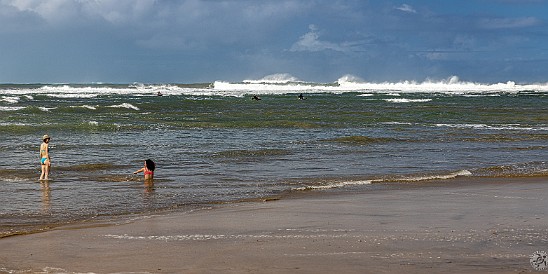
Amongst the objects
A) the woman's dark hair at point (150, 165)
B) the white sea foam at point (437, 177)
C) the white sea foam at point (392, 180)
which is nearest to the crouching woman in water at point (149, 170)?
the woman's dark hair at point (150, 165)

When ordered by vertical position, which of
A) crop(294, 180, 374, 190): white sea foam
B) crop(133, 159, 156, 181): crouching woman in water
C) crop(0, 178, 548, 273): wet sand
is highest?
crop(133, 159, 156, 181): crouching woman in water

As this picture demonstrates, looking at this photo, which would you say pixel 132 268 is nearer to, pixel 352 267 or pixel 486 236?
pixel 352 267

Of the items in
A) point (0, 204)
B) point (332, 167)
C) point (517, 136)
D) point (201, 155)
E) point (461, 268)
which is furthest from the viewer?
point (517, 136)

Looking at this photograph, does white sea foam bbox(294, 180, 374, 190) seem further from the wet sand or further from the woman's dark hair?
the woman's dark hair

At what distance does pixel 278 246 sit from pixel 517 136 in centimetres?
2044

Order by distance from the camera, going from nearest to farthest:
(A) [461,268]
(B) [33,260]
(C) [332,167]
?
(A) [461,268] → (B) [33,260] → (C) [332,167]

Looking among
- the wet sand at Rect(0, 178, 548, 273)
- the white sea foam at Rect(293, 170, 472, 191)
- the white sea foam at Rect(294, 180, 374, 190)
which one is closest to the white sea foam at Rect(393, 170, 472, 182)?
the white sea foam at Rect(293, 170, 472, 191)

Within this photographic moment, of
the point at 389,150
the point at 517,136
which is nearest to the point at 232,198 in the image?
the point at 389,150

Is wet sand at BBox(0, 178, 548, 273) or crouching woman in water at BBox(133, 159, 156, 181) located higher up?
crouching woman in water at BBox(133, 159, 156, 181)

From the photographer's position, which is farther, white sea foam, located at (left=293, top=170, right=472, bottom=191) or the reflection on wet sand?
white sea foam, located at (left=293, top=170, right=472, bottom=191)

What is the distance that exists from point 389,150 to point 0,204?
12.5 m

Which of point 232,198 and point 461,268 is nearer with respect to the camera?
point 461,268

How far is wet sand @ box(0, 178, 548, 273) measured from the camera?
22.5 ft

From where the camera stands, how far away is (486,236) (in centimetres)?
815
